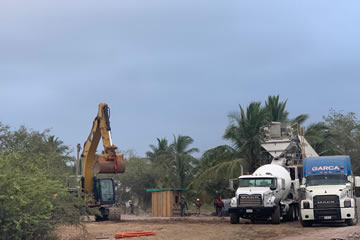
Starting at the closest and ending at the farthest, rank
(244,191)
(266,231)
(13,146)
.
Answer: (266,231)
(13,146)
(244,191)

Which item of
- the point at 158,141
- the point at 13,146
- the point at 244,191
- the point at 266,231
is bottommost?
the point at 266,231

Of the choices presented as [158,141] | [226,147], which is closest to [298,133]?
[226,147]

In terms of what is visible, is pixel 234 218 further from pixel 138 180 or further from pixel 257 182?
pixel 138 180

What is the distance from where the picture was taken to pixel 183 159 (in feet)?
183

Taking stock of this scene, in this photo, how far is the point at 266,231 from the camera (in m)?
23.6

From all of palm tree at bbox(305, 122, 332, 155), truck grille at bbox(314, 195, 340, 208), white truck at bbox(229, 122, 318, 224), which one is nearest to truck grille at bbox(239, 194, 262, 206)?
white truck at bbox(229, 122, 318, 224)

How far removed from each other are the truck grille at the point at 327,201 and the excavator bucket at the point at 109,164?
12.2 meters

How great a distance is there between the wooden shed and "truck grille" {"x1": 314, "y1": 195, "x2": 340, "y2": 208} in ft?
52.8

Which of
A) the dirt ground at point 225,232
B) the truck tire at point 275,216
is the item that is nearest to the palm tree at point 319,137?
the truck tire at point 275,216

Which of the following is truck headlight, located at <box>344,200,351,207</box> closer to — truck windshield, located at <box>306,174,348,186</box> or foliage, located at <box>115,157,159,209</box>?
truck windshield, located at <box>306,174,348,186</box>

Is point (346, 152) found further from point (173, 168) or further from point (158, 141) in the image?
point (158, 141)

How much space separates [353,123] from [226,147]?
19.2 m

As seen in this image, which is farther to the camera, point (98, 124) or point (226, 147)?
point (226, 147)

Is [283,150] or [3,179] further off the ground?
[283,150]
